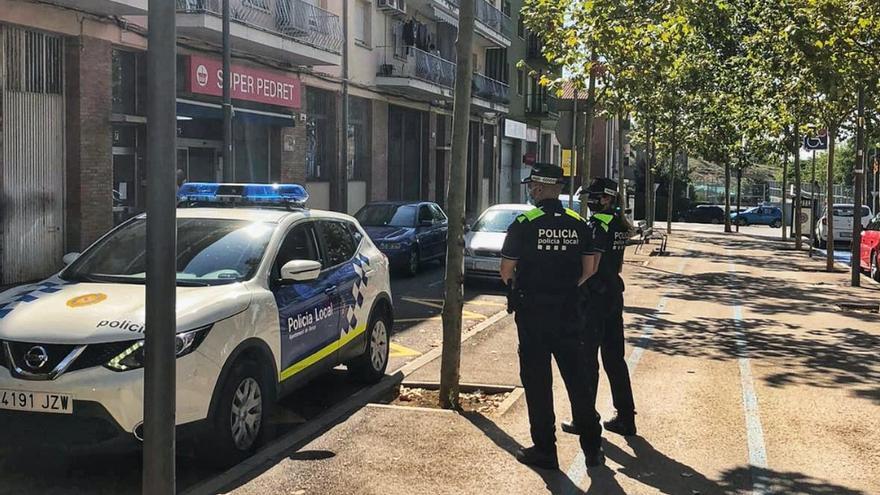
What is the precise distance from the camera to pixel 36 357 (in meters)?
4.70

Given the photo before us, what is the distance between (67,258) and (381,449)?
279cm

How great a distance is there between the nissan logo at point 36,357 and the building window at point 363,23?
22.4 metres

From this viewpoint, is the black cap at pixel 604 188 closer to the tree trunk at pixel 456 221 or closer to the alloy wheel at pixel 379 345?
the tree trunk at pixel 456 221

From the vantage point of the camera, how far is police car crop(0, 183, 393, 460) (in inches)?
183

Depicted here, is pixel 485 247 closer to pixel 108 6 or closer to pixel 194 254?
pixel 108 6

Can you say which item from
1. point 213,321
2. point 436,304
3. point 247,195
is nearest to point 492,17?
point 436,304

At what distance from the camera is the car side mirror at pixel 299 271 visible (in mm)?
5723

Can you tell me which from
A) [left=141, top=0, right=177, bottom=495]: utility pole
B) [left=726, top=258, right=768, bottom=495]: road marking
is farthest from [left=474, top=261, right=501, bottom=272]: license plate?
[left=141, top=0, right=177, bottom=495]: utility pole

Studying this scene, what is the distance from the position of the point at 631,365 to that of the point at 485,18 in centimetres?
2946

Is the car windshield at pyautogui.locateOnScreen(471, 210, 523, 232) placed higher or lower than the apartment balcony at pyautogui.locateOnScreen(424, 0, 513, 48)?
lower

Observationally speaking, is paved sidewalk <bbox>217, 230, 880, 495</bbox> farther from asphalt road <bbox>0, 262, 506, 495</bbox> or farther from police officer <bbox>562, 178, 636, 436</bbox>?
asphalt road <bbox>0, 262, 506, 495</bbox>

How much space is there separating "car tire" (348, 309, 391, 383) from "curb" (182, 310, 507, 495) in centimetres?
11

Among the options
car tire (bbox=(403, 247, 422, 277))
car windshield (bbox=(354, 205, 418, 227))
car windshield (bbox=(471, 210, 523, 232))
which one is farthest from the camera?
car windshield (bbox=(354, 205, 418, 227))

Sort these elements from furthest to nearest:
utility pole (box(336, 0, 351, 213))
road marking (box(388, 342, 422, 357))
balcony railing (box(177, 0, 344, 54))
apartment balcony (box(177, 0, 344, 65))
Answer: utility pole (box(336, 0, 351, 213)) < balcony railing (box(177, 0, 344, 54)) < apartment balcony (box(177, 0, 344, 65)) < road marking (box(388, 342, 422, 357))
